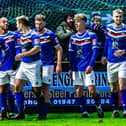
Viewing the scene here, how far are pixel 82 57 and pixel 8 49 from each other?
1319 millimetres

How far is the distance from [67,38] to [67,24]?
295 millimetres

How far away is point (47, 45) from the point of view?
36.7ft

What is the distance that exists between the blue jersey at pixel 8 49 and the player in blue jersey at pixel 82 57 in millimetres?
1018

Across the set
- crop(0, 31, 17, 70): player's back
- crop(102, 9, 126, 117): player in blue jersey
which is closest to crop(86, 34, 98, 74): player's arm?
crop(102, 9, 126, 117): player in blue jersey

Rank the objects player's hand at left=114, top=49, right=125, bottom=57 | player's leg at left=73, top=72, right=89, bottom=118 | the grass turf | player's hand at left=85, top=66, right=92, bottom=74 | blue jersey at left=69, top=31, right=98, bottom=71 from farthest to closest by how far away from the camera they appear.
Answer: player's leg at left=73, top=72, right=89, bottom=118 → blue jersey at left=69, top=31, right=98, bottom=71 → player's hand at left=85, top=66, right=92, bottom=74 → player's hand at left=114, top=49, right=125, bottom=57 → the grass turf

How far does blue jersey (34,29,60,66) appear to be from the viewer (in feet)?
36.6

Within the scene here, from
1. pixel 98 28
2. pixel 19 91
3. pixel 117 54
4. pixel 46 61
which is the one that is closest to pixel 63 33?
pixel 98 28

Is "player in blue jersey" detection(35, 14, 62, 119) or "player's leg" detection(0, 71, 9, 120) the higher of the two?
"player in blue jersey" detection(35, 14, 62, 119)

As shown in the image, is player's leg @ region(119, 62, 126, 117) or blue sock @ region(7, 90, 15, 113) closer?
player's leg @ region(119, 62, 126, 117)

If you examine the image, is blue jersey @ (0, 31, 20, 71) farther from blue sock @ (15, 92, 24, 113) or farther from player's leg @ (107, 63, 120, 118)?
player's leg @ (107, 63, 120, 118)

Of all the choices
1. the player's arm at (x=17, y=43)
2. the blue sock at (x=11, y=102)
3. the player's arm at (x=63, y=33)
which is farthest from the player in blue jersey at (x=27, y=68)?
the player's arm at (x=63, y=33)

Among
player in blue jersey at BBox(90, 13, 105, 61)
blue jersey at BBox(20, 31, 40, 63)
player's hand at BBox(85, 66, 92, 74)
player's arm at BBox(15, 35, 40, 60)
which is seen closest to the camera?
player's arm at BBox(15, 35, 40, 60)

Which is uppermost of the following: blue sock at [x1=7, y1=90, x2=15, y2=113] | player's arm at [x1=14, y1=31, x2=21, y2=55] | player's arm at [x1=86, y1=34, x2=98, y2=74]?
player's arm at [x1=14, y1=31, x2=21, y2=55]

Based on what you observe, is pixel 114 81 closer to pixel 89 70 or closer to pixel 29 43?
pixel 89 70
